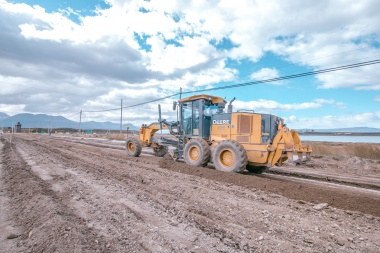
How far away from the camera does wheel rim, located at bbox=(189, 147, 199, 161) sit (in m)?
11.5

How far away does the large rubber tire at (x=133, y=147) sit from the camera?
49.7 ft

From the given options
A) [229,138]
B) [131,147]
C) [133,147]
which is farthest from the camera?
[131,147]

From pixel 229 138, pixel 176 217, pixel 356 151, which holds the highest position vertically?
pixel 229 138

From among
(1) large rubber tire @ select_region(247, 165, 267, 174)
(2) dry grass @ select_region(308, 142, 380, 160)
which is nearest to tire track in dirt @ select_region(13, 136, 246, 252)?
(1) large rubber tire @ select_region(247, 165, 267, 174)

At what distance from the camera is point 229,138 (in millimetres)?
10875

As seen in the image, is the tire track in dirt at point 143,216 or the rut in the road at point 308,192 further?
the rut in the road at point 308,192

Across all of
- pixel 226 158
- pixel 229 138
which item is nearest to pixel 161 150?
pixel 229 138

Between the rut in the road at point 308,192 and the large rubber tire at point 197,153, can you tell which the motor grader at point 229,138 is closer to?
the large rubber tire at point 197,153

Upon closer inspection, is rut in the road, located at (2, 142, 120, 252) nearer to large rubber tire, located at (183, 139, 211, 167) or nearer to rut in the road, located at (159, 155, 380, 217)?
rut in the road, located at (159, 155, 380, 217)

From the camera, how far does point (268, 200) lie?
6297 mm

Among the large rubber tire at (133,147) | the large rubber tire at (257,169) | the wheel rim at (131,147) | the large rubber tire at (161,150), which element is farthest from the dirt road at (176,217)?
the wheel rim at (131,147)

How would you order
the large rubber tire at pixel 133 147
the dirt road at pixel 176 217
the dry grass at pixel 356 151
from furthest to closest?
1. the dry grass at pixel 356 151
2. the large rubber tire at pixel 133 147
3. the dirt road at pixel 176 217

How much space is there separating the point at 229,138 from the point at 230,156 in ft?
3.02

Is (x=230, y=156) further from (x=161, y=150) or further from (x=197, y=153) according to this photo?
(x=161, y=150)
